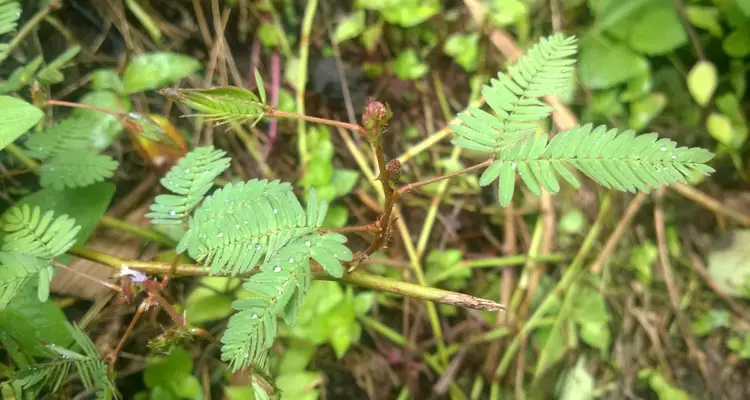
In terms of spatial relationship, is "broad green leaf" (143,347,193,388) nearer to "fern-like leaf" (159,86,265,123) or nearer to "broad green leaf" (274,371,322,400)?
"broad green leaf" (274,371,322,400)

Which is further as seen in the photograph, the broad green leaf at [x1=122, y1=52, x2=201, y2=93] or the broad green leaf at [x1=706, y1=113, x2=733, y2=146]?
the broad green leaf at [x1=706, y1=113, x2=733, y2=146]

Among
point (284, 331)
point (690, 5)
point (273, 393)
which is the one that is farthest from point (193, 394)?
point (690, 5)

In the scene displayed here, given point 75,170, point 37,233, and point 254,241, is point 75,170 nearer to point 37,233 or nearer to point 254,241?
point 37,233

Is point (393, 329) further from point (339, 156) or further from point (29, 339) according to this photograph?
point (29, 339)

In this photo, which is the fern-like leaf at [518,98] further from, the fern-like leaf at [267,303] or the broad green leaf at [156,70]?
the broad green leaf at [156,70]

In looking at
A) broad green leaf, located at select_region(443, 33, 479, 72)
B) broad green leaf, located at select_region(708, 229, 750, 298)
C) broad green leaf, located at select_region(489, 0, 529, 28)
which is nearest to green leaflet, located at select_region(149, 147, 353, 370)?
broad green leaf, located at select_region(443, 33, 479, 72)

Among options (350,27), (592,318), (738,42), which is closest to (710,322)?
(592,318)
